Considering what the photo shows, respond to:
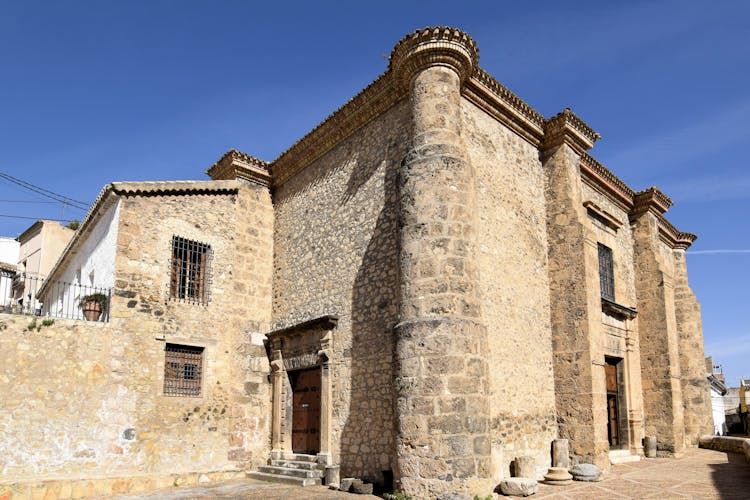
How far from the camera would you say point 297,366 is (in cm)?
1238

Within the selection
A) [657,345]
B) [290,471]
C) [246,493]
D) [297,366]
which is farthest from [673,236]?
[246,493]

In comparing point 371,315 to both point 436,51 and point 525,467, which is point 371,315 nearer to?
point 525,467

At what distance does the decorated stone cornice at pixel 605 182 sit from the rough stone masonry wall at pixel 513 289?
2.25 m

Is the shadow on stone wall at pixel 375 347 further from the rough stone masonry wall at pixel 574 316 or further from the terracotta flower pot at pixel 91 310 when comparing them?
the terracotta flower pot at pixel 91 310

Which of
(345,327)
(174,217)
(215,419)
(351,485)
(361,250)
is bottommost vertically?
(351,485)

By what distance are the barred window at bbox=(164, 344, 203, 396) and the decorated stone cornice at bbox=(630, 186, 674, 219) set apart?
12.6 metres

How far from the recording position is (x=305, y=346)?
12.2 meters

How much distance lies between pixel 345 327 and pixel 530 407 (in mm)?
3844

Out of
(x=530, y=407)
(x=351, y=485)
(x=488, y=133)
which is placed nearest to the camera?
(x=351, y=485)

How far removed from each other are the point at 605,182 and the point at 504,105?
187 inches

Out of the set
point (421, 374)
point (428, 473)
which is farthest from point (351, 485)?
point (421, 374)

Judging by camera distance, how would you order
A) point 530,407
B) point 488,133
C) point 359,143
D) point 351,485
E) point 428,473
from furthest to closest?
point 359,143, point 488,133, point 530,407, point 351,485, point 428,473

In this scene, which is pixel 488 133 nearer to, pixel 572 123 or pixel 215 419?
pixel 572 123

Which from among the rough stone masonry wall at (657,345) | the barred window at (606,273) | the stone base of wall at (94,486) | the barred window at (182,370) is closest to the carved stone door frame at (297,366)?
the stone base of wall at (94,486)
